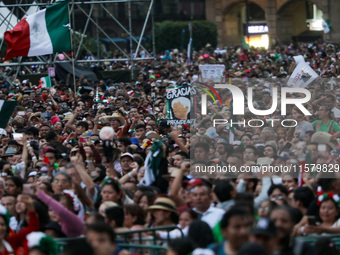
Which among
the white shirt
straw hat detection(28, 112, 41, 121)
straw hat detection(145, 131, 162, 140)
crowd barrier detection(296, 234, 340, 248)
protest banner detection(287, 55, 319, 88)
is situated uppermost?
protest banner detection(287, 55, 319, 88)

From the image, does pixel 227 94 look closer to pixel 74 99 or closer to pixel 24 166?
pixel 74 99


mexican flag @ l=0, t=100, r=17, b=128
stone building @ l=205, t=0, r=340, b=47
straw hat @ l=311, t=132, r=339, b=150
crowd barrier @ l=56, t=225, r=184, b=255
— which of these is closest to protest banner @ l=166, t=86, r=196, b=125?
mexican flag @ l=0, t=100, r=17, b=128

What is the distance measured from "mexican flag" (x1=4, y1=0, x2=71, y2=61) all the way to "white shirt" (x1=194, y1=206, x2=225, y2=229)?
15743 millimetres

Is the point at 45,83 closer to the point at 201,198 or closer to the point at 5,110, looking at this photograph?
the point at 5,110

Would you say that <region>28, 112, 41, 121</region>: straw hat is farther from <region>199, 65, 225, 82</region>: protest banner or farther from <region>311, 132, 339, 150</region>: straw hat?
<region>311, 132, 339, 150</region>: straw hat

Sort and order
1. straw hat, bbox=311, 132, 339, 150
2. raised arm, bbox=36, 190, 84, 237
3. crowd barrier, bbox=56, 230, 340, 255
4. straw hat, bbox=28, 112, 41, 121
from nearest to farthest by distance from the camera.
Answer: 1. crowd barrier, bbox=56, 230, 340, 255
2. raised arm, bbox=36, 190, 84, 237
3. straw hat, bbox=311, 132, 339, 150
4. straw hat, bbox=28, 112, 41, 121

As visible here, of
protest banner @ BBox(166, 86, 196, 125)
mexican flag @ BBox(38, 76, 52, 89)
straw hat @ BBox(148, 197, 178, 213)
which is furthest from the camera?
mexican flag @ BBox(38, 76, 52, 89)

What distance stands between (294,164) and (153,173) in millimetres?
1696

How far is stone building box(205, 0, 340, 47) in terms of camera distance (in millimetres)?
59969

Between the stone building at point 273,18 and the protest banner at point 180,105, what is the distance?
42.6m

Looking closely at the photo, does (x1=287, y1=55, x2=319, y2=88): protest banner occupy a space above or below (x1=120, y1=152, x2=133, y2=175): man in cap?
above

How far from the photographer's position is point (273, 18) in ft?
205

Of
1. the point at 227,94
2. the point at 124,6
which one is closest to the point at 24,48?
the point at 227,94

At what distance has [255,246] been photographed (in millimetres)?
5434
